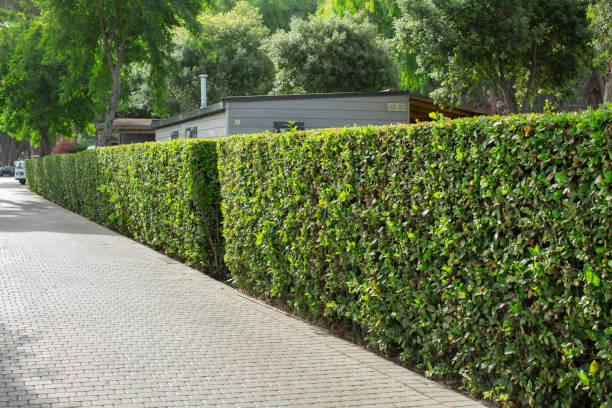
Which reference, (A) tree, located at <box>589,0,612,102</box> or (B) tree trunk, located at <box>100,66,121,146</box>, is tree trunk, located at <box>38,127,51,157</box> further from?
(A) tree, located at <box>589,0,612,102</box>

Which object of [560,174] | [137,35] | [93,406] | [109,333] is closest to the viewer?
[560,174]

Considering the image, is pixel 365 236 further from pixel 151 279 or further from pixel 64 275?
pixel 64 275

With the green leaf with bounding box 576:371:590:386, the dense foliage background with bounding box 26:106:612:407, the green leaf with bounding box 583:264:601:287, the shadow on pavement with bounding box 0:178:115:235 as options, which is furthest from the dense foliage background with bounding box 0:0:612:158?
the green leaf with bounding box 576:371:590:386

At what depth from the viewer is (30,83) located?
109 feet

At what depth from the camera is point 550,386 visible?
4.08 meters

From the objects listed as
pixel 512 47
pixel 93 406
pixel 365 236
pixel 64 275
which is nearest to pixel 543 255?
pixel 365 236

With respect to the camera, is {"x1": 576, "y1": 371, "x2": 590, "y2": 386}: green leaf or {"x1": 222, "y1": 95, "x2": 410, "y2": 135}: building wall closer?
{"x1": 576, "y1": 371, "x2": 590, "y2": 386}: green leaf

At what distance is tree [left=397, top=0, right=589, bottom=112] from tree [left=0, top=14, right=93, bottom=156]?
18079mm

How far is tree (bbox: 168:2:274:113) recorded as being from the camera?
4519 cm

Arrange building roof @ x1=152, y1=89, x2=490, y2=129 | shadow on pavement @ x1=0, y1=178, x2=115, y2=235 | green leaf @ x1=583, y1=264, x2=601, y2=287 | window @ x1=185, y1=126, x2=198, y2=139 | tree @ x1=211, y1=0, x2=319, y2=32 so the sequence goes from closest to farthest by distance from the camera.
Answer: green leaf @ x1=583, y1=264, x2=601, y2=287 < shadow on pavement @ x1=0, y1=178, x2=115, y2=235 < building roof @ x1=152, y1=89, x2=490, y2=129 < window @ x1=185, y1=126, x2=198, y2=139 < tree @ x1=211, y1=0, x2=319, y2=32

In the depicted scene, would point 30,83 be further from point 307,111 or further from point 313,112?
point 313,112

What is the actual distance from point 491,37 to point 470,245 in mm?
19100

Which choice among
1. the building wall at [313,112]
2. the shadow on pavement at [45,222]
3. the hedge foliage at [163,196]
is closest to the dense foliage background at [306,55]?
the building wall at [313,112]

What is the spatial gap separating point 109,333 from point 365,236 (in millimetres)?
2708
